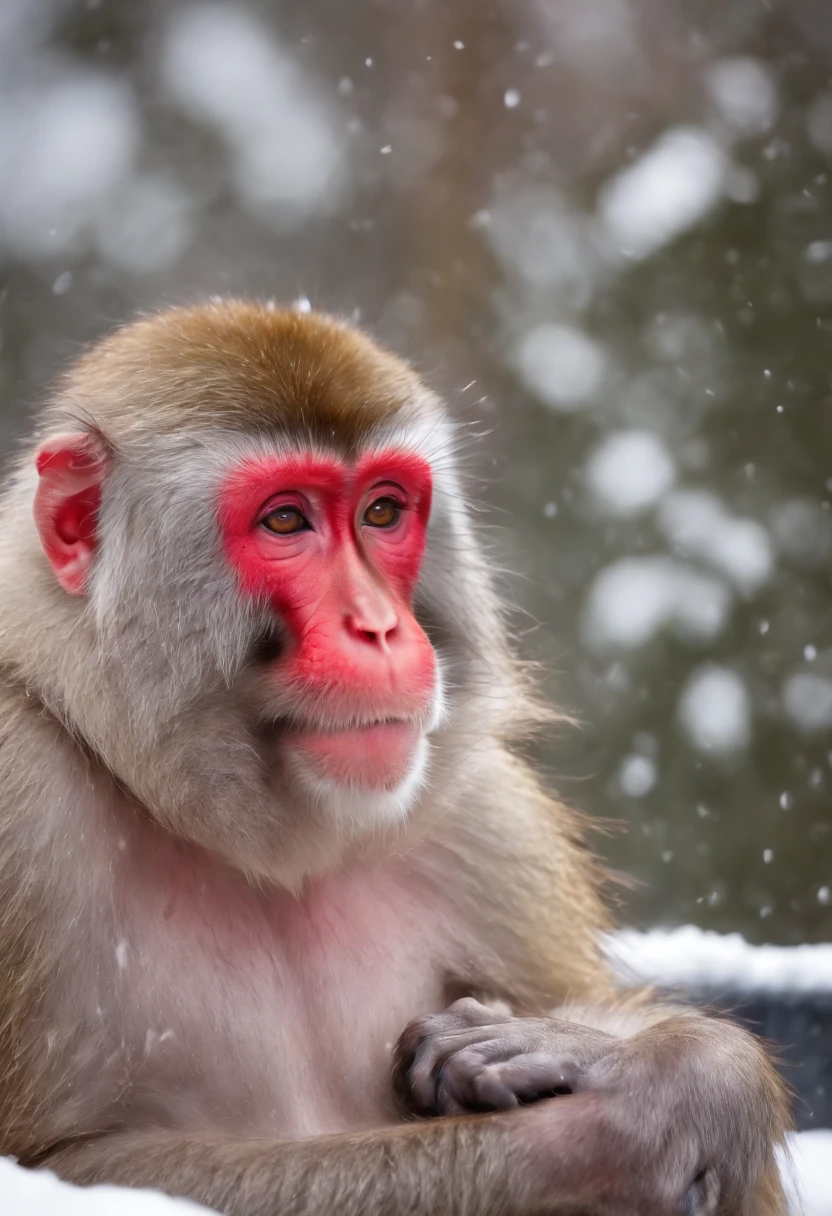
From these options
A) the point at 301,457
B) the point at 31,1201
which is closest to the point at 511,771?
the point at 301,457

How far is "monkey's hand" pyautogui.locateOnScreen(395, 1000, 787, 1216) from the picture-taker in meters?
1.90

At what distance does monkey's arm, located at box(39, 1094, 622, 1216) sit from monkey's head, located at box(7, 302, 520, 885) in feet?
1.55

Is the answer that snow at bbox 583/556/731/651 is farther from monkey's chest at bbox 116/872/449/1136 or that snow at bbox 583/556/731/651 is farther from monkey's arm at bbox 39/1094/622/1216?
monkey's arm at bbox 39/1094/622/1216

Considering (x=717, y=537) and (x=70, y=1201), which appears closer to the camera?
(x=70, y=1201)

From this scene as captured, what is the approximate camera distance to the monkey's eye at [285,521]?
2.24 meters

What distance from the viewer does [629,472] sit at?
5824 millimetres

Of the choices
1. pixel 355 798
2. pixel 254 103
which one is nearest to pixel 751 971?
pixel 355 798

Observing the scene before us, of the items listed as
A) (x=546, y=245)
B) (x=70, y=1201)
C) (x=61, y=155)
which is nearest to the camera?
(x=70, y=1201)

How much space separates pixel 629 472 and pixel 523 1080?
13.5 ft

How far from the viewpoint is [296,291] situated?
16.1 ft

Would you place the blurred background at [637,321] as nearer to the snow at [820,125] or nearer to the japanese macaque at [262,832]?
the snow at [820,125]

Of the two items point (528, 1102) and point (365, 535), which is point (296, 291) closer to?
point (365, 535)

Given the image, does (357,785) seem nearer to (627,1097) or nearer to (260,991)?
(260,991)

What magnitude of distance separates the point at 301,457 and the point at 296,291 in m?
2.80
